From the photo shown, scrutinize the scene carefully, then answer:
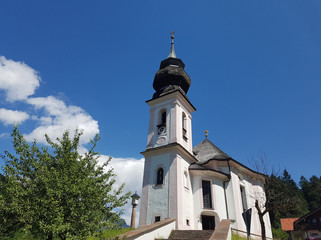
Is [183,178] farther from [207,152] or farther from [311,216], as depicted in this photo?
[311,216]

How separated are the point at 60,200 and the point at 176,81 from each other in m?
18.5

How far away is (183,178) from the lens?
58.7ft

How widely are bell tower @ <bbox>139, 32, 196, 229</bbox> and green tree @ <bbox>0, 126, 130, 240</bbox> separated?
846 cm

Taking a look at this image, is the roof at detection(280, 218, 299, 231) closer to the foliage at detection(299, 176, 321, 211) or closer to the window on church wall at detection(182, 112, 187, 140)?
the foliage at detection(299, 176, 321, 211)

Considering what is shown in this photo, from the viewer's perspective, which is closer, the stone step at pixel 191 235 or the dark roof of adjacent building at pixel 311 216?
the stone step at pixel 191 235

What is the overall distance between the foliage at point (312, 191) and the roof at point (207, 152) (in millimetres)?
60918

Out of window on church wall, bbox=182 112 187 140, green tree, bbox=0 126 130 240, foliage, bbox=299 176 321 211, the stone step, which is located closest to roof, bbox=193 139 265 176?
window on church wall, bbox=182 112 187 140

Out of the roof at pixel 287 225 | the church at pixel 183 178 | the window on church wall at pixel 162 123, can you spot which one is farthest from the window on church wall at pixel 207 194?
the roof at pixel 287 225

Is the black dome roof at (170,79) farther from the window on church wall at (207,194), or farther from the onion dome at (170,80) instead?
the window on church wall at (207,194)

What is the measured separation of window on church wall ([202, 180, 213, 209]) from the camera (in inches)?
713

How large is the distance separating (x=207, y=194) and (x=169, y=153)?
4.57 m

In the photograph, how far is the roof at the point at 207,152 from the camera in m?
21.5

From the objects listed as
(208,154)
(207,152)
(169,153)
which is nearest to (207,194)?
(169,153)

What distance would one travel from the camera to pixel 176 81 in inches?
931
